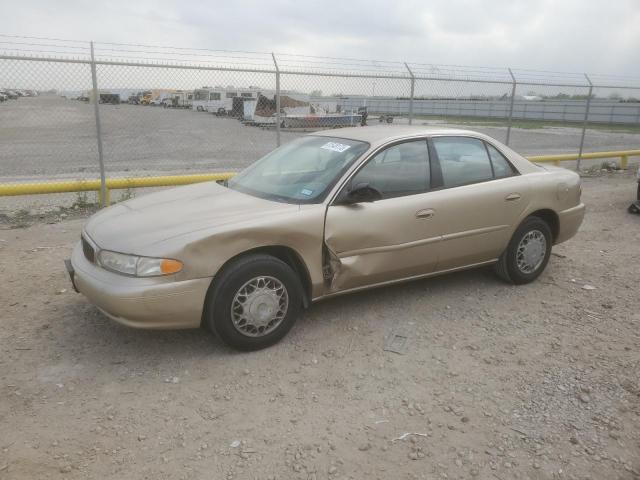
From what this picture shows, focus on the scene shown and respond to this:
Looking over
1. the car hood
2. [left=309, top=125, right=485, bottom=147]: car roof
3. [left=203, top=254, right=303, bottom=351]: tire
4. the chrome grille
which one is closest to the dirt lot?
[left=203, top=254, right=303, bottom=351]: tire

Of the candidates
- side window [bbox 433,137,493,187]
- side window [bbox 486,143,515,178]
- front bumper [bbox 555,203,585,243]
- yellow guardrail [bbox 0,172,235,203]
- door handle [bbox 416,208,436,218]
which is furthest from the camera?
yellow guardrail [bbox 0,172,235,203]

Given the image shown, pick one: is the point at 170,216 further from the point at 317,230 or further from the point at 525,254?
the point at 525,254

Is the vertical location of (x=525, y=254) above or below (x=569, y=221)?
below

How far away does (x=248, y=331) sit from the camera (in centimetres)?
371

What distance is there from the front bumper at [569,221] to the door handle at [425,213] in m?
1.64

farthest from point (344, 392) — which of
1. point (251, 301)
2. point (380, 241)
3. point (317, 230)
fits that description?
point (380, 241)

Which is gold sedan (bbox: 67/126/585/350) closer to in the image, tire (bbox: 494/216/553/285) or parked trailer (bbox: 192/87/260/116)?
tire (bbox: 494/216/553/285)

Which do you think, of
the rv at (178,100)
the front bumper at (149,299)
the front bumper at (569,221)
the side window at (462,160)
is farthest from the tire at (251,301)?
the rv at (178,100)

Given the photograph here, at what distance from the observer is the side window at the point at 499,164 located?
4.88 m

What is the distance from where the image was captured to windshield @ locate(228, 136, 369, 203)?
4074 mm

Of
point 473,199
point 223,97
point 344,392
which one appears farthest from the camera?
point 223,97

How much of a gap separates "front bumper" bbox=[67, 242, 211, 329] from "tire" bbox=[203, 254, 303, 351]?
11cm

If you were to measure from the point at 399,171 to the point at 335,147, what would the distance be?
22.4 inches

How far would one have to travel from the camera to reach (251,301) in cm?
364
